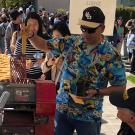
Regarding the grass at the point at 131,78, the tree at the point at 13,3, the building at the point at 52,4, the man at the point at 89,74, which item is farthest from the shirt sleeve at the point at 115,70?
the building at the point at 52,4

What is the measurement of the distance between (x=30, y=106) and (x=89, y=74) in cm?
58

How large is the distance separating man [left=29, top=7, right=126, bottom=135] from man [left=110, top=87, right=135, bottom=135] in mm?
1200

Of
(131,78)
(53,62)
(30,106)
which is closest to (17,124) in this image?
(30,106)

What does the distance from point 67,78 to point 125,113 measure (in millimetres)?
1491

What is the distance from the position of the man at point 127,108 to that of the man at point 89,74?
1200 mm

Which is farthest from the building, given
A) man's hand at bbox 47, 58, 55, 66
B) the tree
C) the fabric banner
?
man's hand at bbox 47, 58, 55, 66

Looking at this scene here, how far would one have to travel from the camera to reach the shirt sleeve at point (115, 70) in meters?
4.23

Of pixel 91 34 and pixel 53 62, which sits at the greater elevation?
pixel 91 34

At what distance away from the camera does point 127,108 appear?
2.84 metres

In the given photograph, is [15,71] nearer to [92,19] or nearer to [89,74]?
[89,74]

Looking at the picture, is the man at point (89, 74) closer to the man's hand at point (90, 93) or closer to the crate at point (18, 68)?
the man's hand at point (90, 93)

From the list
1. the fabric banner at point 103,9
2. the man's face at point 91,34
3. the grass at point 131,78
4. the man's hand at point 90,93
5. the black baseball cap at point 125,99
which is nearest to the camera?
the black baseball cap at point 125,99

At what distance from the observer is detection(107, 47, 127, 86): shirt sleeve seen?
4.23m

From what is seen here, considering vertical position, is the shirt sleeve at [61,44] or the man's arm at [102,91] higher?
the shirt sleeve at [61,44]
